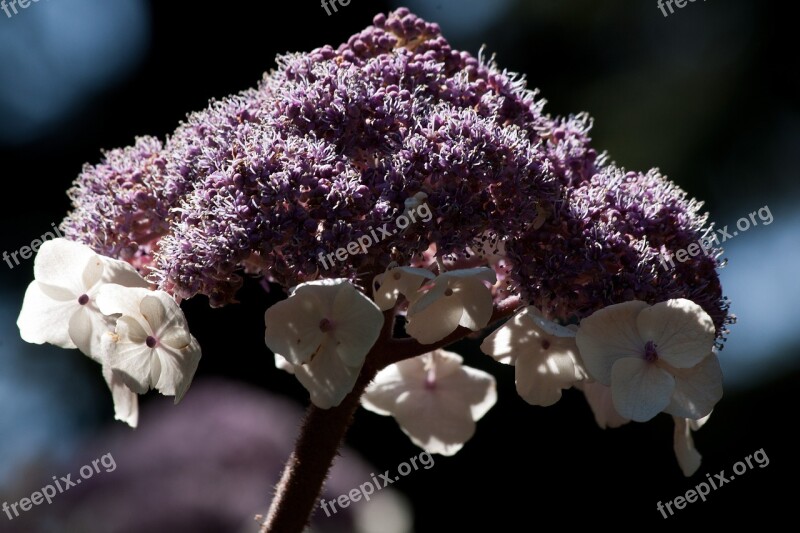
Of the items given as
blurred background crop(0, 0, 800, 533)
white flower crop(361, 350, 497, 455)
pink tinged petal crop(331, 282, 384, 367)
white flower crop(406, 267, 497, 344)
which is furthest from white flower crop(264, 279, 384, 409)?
blurred background crop(0, 0, 800, 533)

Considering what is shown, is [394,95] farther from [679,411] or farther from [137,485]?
[137,485]

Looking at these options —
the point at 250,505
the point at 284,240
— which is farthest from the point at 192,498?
the point at 284,240

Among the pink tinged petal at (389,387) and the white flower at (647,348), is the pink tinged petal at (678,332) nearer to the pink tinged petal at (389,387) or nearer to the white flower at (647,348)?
the white flower at (647,348)

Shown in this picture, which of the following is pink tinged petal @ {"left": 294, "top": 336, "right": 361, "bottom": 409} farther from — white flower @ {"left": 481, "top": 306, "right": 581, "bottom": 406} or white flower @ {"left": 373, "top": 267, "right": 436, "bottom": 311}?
white flower @ {"left": 481, "top": 306, "right": 581, "bottom": 406}

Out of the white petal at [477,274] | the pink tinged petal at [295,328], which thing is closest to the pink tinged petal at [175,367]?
the pink tinged petal at [295,328]

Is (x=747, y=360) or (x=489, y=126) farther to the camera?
(x=747, y=360)

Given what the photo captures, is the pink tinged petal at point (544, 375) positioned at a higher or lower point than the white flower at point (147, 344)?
lower

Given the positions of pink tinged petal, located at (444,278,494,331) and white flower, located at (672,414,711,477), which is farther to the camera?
white flower, located at (672,414,711,477)
